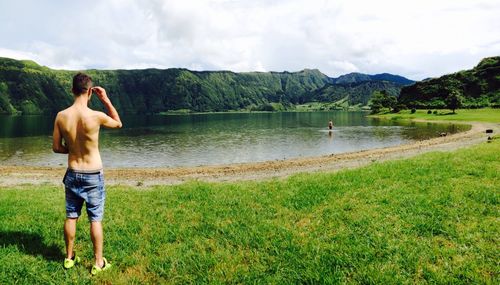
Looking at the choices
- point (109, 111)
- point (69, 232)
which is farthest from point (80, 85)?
point (69, 232)

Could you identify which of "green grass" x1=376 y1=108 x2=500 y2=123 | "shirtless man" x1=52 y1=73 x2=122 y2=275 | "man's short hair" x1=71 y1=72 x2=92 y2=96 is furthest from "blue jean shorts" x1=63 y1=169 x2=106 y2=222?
"green grass" x1=376 y1=108 x2=500 y2=123

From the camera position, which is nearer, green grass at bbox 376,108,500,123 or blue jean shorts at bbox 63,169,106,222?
blue jean shorts at bbox 63,169,106,222

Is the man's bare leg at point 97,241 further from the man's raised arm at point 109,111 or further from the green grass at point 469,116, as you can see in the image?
the green grass at point 469,116

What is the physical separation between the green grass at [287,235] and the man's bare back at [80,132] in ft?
8.65

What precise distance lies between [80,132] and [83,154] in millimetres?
546

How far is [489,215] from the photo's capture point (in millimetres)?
10672

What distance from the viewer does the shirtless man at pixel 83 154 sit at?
27.3 ft

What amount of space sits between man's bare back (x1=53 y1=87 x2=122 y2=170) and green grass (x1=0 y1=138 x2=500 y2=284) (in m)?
2.64

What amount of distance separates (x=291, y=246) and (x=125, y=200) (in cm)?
924

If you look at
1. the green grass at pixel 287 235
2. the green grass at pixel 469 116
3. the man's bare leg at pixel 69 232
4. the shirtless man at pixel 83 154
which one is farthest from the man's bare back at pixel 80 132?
the green grass at pixel 469 116

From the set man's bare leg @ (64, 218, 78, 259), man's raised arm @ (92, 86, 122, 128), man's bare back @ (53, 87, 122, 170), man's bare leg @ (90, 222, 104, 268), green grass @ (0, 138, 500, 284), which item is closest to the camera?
green grass @ (0, 138, 500, 284)

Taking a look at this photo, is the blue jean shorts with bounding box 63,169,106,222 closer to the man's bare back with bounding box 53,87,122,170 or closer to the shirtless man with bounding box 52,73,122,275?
the shirtless man with bounding box 52,73,122,275

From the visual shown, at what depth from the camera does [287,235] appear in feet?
32.9

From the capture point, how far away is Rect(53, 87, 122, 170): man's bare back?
27.2 ft
